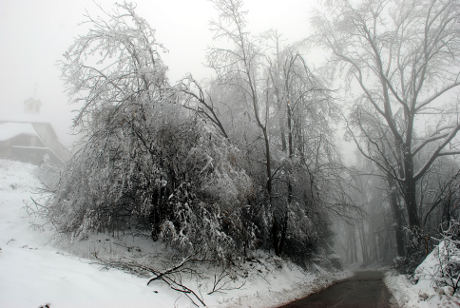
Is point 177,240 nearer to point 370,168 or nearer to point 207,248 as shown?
point 207,248

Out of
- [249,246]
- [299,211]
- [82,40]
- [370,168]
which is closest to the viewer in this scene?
[82,40]

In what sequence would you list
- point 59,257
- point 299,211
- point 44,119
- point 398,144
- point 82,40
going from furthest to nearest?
point 44,119
point 398,144
point 299,211
point 82,40
point 59,257

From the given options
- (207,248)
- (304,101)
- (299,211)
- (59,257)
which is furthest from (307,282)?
(59,257)

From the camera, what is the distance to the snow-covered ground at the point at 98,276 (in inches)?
197

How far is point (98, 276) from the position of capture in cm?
630

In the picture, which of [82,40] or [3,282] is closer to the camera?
[3,282]

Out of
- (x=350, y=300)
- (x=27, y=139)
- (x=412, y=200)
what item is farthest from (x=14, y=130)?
(x=412, y=200)

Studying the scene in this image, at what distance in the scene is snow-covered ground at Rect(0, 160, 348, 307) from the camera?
4996 mm

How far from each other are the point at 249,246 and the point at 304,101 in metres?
6.11

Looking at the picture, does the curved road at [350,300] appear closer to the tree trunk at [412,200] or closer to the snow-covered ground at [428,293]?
the snow-covered ground at [428,293]

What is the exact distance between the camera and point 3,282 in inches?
182

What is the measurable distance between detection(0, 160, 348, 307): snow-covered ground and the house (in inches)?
1166

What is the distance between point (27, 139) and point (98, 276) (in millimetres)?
43049

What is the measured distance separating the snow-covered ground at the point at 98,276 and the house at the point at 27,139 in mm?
29622
